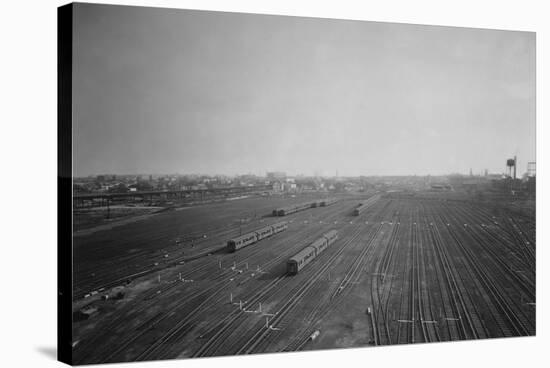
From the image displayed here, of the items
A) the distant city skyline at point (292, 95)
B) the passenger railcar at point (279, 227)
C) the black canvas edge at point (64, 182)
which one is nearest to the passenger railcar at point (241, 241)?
the passenger railcar at point (279, 227)

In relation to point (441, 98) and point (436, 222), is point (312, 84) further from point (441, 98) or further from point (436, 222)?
point (436, 222)

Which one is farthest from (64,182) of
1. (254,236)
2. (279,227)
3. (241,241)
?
(279,227)

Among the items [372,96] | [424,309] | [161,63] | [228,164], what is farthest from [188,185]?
[424,309]

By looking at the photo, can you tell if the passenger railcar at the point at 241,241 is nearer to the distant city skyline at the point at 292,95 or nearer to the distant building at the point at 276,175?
the distant building at the point at 276,175

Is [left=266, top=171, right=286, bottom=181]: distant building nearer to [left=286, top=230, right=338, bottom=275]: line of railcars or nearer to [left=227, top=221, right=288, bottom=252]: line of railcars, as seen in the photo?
[left=227, top=221, right=288, bottom=252]: line of railcars

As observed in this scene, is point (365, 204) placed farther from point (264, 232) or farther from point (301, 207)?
point (264, 232)
